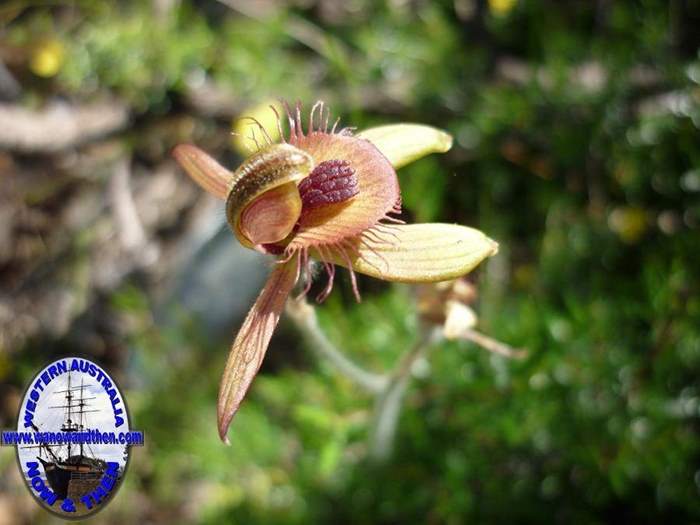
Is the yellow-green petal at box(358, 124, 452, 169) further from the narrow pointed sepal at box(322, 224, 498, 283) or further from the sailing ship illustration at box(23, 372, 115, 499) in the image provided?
the sailing ship illustration at box(23, 372, 115, 499)

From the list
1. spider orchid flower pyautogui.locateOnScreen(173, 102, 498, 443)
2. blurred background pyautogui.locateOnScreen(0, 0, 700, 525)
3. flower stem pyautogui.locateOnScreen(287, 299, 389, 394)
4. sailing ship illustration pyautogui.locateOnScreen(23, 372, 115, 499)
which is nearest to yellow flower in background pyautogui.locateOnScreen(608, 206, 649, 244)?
blurred background pyautogui.locateOnScreen(0, 0, 700, 525)

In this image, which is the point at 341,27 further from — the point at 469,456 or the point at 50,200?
the point at 469,456

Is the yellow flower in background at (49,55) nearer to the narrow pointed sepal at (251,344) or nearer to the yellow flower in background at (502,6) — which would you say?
the yellow flower in background at (502,6)

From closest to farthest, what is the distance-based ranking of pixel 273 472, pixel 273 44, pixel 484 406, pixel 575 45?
pixel 484 406 → pixel 273 472 → pixel 575 45 → pixel 273 44

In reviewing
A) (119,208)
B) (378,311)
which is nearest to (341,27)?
(119,208)

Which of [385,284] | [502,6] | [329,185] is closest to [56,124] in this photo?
[385,284]

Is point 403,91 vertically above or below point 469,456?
above

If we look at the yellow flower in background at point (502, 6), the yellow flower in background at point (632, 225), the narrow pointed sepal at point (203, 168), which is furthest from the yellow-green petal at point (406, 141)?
the yellow flower in background at point (502, 6)
